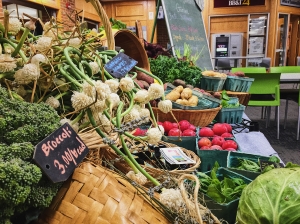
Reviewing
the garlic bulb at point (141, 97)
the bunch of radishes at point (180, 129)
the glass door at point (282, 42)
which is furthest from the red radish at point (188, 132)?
the glass door at point (282, 42)

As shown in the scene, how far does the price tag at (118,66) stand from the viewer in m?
0.94

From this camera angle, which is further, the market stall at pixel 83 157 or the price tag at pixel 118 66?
the price tag at pixel 118 66

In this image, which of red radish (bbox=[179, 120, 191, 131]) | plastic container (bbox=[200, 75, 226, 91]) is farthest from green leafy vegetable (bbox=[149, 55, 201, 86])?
red radish (bbox=[179, 120, 191, 131])

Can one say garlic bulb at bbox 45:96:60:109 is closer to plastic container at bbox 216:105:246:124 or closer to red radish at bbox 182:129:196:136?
red radish at bbox 182:129:196:136

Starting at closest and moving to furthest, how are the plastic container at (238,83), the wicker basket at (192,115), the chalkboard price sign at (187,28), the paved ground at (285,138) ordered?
the wicker basket at (192,115), the plastic container at (238,83), the chalkboard price sign at (187,28), the paved ground at (285,138)

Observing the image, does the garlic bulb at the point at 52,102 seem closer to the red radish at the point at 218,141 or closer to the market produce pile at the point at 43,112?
the market produce pile at the point at 43,112

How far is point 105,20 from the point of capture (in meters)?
1.07

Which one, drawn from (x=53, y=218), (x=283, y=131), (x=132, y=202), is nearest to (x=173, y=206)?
(x=132, y=202)

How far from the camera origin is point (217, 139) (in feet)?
5.00

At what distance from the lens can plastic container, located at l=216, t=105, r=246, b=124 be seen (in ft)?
6.82

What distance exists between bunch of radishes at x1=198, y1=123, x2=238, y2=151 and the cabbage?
24.2 inches

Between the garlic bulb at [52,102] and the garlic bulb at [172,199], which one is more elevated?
the garlic bulb at [52,102]

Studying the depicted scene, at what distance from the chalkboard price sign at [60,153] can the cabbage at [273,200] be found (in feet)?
1.63

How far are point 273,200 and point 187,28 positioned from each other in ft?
9.52
